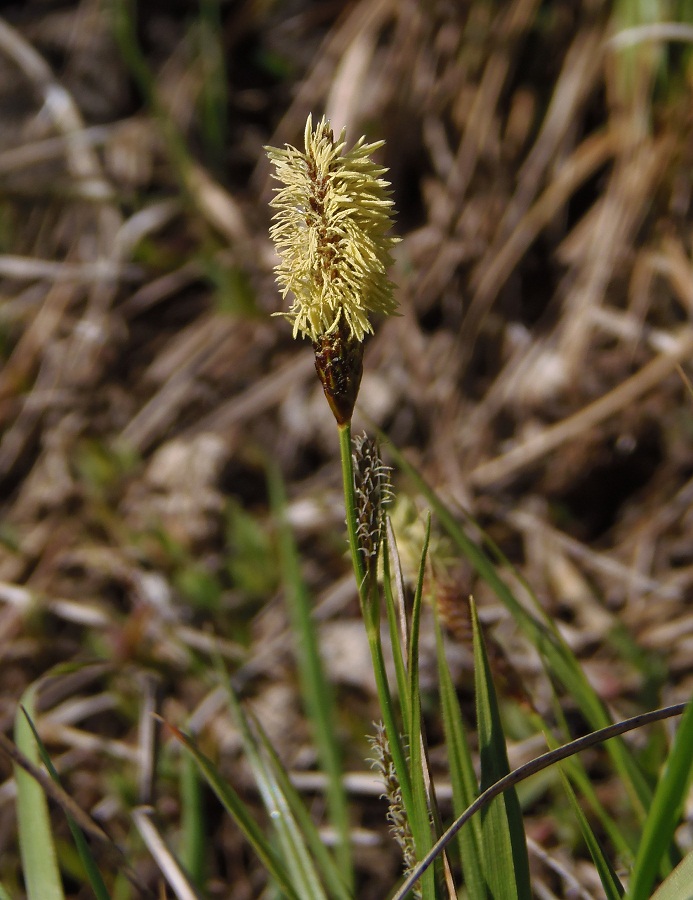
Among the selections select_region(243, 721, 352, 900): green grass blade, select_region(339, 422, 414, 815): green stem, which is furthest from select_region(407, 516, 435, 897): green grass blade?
select_region(243, 721, 352, 900): green grass blade

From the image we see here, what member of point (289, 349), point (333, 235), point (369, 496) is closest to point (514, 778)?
point (369, 496)

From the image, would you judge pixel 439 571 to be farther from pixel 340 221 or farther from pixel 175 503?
pixel 175 503

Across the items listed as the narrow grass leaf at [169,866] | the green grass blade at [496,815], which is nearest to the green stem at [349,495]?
the green grass blade at [496,815]

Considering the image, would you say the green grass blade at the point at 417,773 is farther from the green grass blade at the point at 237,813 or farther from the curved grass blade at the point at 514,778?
the green grass blade at the point at 237,813

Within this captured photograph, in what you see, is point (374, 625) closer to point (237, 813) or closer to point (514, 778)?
point (514, 778)

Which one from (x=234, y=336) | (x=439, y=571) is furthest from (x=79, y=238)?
(x=439, y=571)

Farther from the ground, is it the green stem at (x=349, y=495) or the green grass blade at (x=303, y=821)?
the green stem at (x=349, y=495)

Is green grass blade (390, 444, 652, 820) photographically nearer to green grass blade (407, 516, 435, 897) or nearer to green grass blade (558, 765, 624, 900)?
green grass blade (558, 765, 624, 900)
